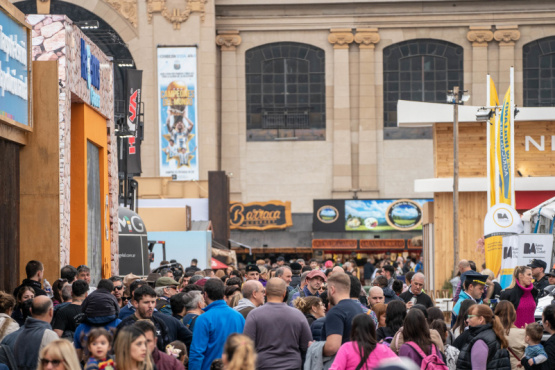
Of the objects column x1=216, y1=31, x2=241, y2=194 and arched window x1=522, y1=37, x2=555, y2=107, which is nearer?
column x1=216, y1=31, x2=241, y2=194

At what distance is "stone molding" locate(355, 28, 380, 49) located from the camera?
57.0m

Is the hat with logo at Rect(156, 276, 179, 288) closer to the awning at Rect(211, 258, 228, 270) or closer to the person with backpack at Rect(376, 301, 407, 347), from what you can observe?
the person with backpack at Rect(376, 301, 407, 347)

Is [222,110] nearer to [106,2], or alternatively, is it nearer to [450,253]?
[106,2]

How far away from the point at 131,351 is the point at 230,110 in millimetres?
49660

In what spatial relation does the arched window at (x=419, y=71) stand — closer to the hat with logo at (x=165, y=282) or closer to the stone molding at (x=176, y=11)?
the stone molding at (x=176, y=11)

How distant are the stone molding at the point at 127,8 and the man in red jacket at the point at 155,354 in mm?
48002

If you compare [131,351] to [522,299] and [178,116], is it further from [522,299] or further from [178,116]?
[178,116]

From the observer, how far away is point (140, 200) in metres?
46.2

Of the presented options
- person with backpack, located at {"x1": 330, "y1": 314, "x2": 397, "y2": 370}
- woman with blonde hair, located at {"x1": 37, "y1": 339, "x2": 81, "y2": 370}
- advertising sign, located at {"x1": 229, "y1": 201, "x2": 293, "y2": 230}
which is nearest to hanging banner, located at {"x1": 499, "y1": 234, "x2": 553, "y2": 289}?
person with backpack, located at {"x1": 330, "y1": 314, "x2": 397, "y2": 370}

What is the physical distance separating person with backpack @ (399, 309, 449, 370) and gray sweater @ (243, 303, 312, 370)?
1090mm

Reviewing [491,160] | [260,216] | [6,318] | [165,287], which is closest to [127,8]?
[260,216]

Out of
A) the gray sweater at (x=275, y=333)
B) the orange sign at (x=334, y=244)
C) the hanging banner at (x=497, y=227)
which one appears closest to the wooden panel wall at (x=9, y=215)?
the gray sweater at (x=275, y=333)

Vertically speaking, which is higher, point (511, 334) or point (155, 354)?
point (155, 354)

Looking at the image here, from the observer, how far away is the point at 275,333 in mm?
9547
